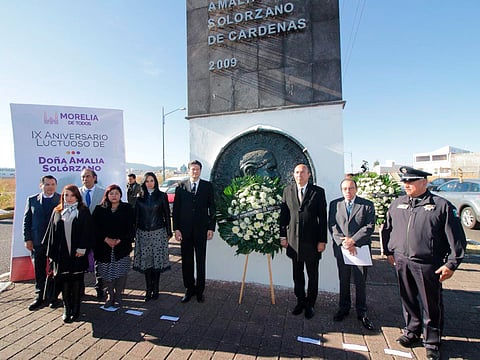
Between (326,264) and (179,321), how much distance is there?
7.40 ft

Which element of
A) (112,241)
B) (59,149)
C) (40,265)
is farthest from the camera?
(59,149)

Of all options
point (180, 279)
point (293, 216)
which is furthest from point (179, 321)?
point (293, 216)

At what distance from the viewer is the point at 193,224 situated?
148 inches

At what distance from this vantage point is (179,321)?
3162mm

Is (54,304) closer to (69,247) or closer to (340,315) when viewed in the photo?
(69,247)

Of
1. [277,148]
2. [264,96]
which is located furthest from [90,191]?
[264,96]

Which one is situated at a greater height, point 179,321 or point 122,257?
point 122,257

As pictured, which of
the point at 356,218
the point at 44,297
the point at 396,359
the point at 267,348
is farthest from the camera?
the point at 44,297

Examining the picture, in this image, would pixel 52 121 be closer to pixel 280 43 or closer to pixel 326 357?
pixel 280 43

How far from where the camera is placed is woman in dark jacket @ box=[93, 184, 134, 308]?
349cm

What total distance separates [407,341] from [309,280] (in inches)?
44.6

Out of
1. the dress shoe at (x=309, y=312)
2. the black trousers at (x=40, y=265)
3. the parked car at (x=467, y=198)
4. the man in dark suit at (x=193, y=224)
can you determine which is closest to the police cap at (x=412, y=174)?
the dress shoe at (x=309, y=312)

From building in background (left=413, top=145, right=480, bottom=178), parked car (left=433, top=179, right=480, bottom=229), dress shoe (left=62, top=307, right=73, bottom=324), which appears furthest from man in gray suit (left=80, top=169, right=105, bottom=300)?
building in background (left=413, top=145, right=480, bottom=178)

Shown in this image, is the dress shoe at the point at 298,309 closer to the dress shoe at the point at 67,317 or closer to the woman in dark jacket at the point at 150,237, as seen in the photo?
the woman in dark jacket at the point at 150,237
